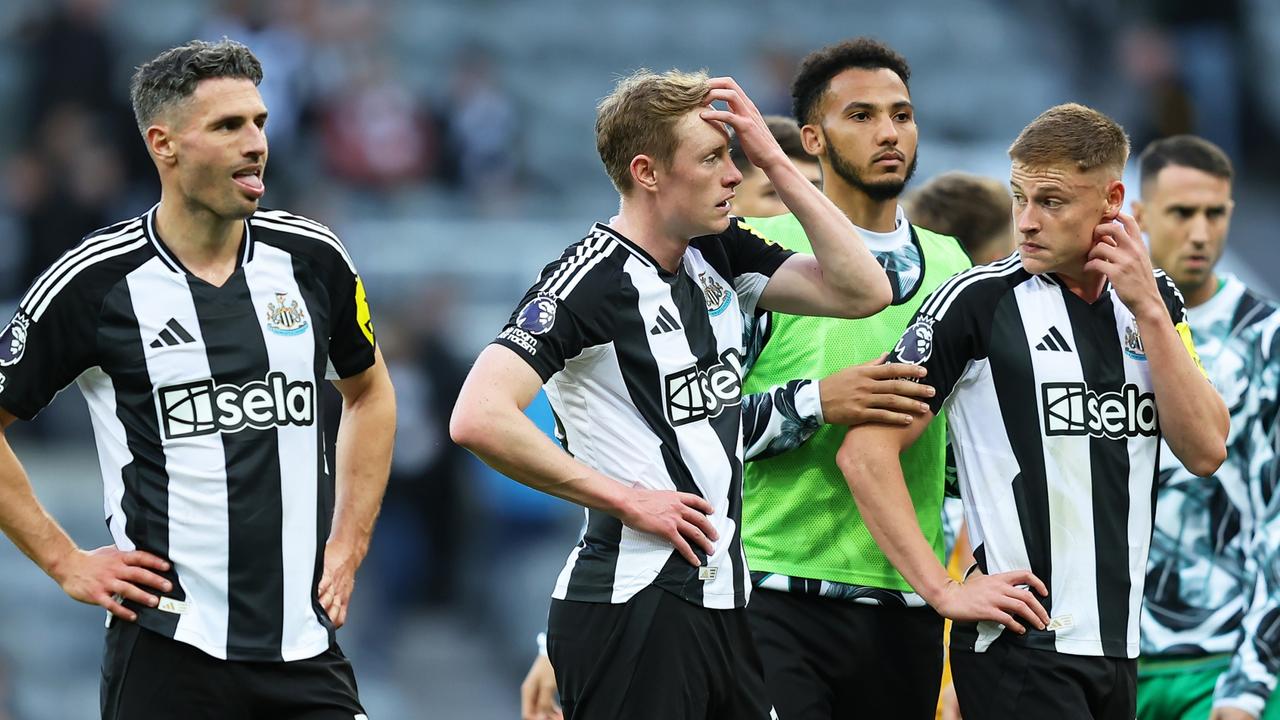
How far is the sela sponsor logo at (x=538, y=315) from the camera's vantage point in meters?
4.42

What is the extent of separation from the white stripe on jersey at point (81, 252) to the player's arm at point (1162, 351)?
250 centimetres

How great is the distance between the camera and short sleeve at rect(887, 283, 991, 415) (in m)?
4.71

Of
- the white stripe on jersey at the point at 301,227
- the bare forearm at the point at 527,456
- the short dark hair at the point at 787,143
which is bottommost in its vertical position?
the bare forearm at the point at 527,456

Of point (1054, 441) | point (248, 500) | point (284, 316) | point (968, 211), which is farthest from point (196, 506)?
point (968, 211)

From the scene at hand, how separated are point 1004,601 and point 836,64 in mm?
1925

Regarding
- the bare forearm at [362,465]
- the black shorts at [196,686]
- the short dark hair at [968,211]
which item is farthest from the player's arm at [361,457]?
the short dark hair at [968,211]

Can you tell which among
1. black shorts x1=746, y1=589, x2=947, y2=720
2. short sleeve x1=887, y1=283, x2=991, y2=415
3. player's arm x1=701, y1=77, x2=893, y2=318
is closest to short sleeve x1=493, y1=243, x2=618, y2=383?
player's arm x1=701, y1=77, x2=893, y2=318

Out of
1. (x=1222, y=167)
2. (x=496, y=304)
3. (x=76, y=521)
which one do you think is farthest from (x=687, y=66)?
(x=1222, y=167)

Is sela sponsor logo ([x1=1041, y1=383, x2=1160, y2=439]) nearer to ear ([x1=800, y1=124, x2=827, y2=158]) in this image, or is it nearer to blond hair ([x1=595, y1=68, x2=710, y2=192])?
blond hair ([x1=595, y1=68, x2=710, y2=192])

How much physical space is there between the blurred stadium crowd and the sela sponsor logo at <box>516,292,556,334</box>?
21.1 ft

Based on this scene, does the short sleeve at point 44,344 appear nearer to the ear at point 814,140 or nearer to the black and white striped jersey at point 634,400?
the black and white striped jersey at point 634,400

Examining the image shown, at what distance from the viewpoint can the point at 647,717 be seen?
4.42m

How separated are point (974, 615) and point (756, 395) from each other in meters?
0.99

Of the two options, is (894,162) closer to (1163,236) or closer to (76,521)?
(1163,236)
